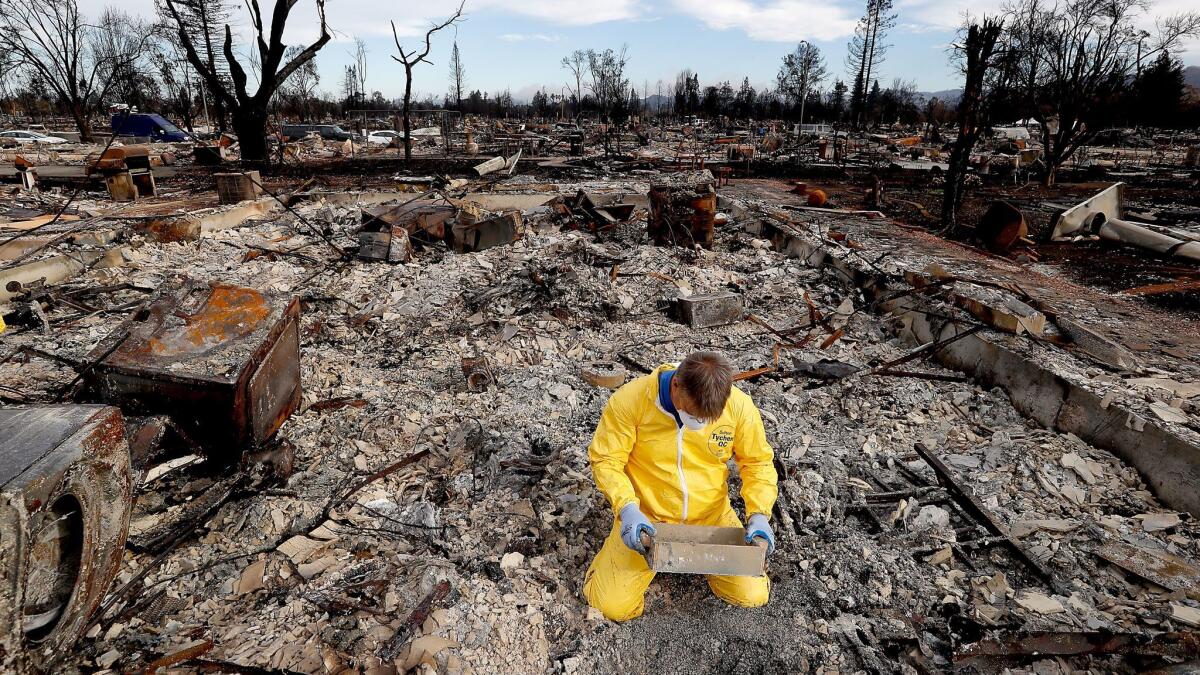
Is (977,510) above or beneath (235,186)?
beneath

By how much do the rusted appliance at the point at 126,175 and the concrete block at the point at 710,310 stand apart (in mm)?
11823

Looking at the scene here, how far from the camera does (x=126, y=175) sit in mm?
11617

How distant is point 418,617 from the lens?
105 inches

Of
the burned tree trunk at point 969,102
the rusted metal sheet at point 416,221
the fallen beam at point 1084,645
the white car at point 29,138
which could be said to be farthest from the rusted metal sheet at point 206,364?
the white car at point 29,138

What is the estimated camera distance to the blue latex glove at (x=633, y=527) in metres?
2.61

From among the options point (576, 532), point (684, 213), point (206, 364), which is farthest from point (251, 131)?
point (576, 532)

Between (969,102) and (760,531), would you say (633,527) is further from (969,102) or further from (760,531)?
(969,102)

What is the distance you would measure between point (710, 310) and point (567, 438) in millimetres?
2760

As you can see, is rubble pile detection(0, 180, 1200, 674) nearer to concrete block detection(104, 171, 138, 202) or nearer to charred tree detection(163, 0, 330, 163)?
concrete block detection(104, 171, 138, 202)

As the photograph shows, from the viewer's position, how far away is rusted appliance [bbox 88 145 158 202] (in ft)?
37.8

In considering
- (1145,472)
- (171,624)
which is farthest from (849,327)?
(171,624)

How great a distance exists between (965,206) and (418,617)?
523 inches

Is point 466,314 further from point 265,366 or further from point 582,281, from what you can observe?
point 265,366

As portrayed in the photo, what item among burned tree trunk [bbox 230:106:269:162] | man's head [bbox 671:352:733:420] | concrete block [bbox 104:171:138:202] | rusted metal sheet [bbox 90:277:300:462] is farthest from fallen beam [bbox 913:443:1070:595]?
burned tree trunk [bbox 230:106:269:162]
